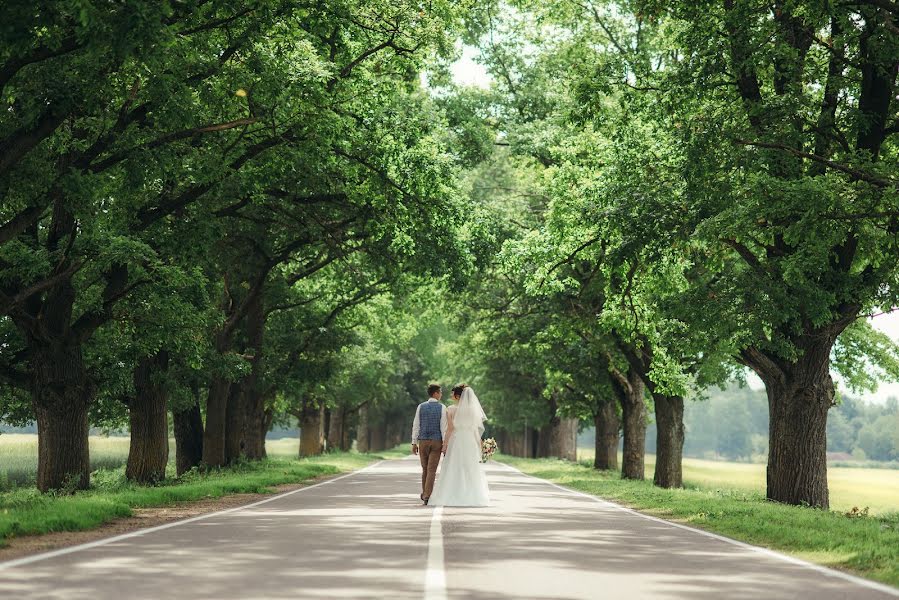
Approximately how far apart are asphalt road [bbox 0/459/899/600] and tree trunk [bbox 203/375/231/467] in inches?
693

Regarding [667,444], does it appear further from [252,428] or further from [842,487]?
[842,487]

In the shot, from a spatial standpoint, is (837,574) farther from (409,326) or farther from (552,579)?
(409,326)

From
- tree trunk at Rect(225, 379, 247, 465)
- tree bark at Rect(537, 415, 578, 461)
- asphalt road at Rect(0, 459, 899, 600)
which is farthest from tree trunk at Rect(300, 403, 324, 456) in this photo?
asphalt road at Rect(0, 459, 899, 600)

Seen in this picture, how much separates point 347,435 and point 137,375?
5546 centimetres

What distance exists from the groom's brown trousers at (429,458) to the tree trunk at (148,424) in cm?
943

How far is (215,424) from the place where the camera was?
3316 cm

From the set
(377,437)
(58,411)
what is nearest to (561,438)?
(377,437)

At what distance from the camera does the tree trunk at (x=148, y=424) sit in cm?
2650

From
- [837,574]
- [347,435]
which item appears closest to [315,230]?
[837,574]

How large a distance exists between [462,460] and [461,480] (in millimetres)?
377

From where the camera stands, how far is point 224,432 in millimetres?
33219

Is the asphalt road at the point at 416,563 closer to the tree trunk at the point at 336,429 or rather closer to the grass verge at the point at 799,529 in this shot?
the grass verge at the point at 799,529

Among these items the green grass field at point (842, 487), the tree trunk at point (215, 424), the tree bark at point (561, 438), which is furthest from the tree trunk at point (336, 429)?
the tree trunk at point (215, 424)

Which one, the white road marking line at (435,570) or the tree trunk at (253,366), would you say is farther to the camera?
the tree trunk at (253,366)
